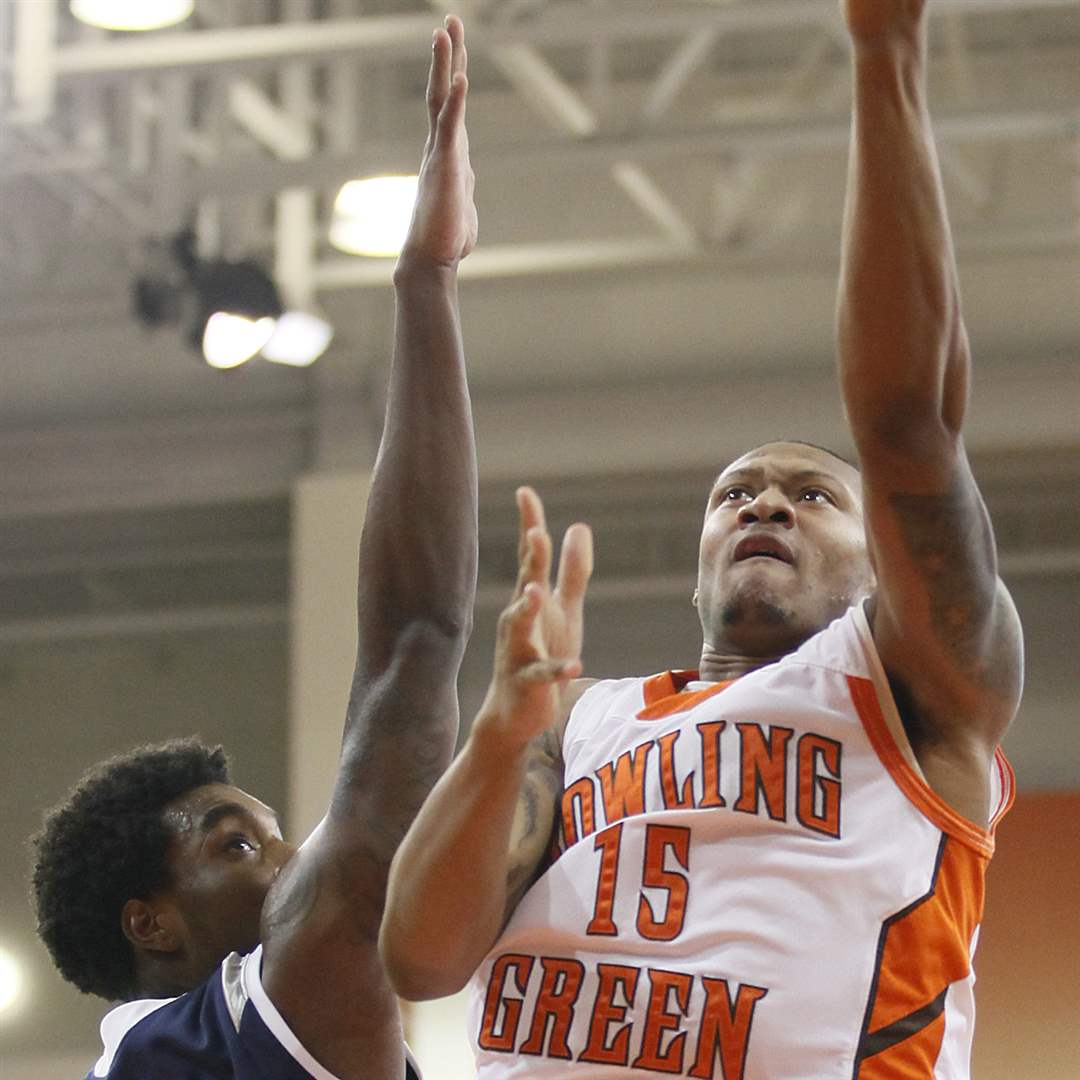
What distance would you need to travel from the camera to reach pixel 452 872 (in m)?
1.86

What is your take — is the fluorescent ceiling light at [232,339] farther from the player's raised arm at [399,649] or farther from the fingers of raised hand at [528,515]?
the fingers of raised hand at [528,515]

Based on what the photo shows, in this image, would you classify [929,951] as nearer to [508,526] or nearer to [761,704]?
[761,704]

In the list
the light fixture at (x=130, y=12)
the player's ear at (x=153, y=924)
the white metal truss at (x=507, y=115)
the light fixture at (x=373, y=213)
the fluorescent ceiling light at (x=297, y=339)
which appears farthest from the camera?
the fluorescent ceiling light at (x=297, y=339)

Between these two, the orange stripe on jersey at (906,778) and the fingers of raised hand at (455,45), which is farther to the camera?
the fingers of raised hand at (455,45)

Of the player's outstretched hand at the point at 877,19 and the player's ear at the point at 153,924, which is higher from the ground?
the player's outstretched hand at the point at 877,19

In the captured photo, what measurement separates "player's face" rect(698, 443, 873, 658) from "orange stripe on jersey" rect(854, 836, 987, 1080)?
13.8 inches

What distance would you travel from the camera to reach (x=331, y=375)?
7852 mm

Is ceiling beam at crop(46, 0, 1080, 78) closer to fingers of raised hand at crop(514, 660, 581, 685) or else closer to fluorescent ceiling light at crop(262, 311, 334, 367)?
fluorescent ceiling light at crop(262, 311, 334, 367)

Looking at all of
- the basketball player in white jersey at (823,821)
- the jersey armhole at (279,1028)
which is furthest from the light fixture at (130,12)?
the basketball player in white jersey at (823,821)

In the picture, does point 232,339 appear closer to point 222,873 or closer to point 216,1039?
point 222,873

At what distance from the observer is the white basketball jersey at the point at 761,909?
6.16ft

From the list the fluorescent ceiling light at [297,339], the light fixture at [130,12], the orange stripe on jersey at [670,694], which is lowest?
the orange stripe on jersey at [670,694]

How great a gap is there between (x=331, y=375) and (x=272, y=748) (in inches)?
77.1

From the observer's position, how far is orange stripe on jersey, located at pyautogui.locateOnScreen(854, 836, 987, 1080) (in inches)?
74.0
